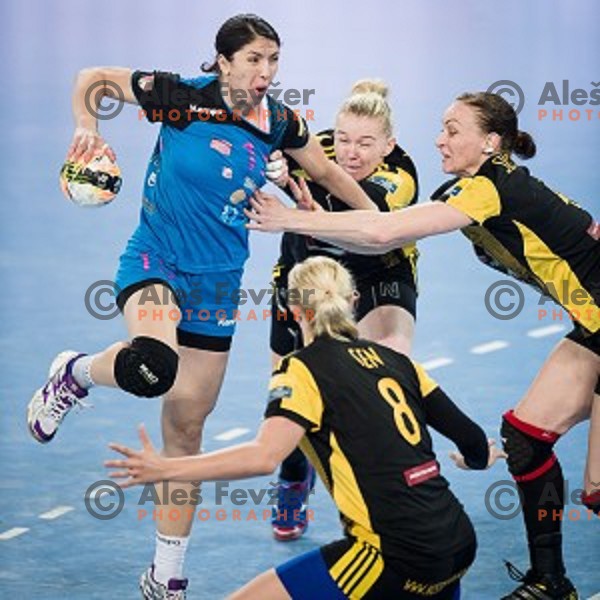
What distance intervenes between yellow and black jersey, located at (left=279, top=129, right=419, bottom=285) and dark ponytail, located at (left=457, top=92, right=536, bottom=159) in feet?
2.93

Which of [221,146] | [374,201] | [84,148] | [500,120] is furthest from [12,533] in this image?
[500,120]

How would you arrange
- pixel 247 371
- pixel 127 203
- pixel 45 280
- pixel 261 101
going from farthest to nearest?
pixel 127 203 → pixel 45 280 → pixel 247 371 → pixel 261 101

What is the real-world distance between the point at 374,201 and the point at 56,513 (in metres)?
1.96

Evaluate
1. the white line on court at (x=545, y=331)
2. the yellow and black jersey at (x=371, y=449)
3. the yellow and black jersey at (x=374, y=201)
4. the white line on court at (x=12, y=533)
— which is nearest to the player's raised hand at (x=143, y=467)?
the yellow and black jersey at (x=371, y=449)

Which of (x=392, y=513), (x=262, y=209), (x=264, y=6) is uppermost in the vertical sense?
(x=264, y=6)

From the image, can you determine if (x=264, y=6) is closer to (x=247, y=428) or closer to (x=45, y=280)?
(x=45, y=280)

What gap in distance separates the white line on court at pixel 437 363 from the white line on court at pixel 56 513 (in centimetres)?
262

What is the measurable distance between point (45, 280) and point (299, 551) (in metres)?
3.89

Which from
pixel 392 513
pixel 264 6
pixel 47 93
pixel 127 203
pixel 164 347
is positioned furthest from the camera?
pixel 264 6

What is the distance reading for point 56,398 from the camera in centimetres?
712

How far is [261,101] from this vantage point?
6.99m

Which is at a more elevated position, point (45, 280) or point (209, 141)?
point (209, 141)

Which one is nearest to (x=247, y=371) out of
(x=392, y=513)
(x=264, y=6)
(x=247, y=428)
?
(x=247, y=428)

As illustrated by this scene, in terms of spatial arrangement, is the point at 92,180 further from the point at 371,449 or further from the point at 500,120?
the point at 371,449
